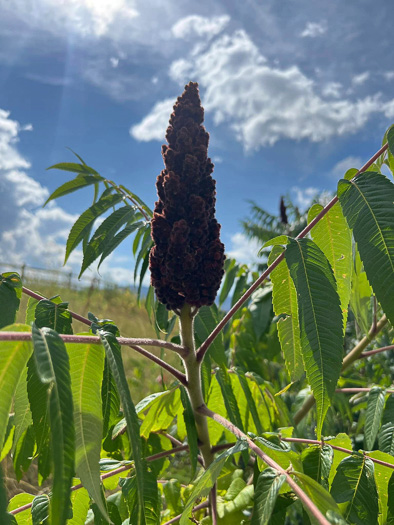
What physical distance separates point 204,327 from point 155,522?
0.63m

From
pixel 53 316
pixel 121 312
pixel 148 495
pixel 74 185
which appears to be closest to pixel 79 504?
pixel 148 495

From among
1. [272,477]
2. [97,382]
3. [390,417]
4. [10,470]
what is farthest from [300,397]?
[10,470]

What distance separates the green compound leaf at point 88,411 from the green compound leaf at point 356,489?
69cm

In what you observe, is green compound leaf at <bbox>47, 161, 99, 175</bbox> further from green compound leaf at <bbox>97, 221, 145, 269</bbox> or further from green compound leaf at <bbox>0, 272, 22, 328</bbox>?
green compound leaf at <bbox>0, 272, 22, 328</bbox>

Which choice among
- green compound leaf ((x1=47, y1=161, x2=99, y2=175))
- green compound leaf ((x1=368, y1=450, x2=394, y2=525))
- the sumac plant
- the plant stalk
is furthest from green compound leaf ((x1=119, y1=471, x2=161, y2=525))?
green compound leaf ((x1=47, y1=161, x2=99, y2=175))

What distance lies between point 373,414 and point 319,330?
30.9 inches

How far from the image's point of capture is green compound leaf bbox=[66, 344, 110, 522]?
3.01ft

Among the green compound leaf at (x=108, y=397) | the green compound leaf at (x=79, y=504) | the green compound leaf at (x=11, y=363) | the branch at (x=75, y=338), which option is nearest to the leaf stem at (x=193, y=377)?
the branch at (x=75, y=338)

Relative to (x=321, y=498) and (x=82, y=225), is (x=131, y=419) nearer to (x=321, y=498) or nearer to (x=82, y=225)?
(x=321, y=498)

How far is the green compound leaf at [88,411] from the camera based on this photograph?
36.1 inches

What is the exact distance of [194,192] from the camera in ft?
4.88

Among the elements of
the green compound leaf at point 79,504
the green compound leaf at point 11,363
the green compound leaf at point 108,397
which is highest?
the green compound leaf at point 11,363

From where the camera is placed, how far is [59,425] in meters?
0.71

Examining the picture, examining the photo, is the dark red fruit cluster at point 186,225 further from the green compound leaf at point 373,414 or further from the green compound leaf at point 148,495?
the green compound leaf at point 373,414
